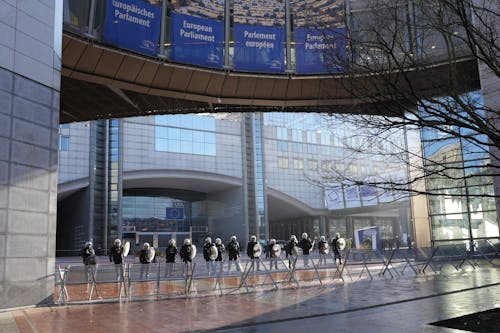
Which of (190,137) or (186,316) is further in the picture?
(190,137)

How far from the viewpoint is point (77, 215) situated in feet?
205

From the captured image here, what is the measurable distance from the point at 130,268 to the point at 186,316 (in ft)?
13.9

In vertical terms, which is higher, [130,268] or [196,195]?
[196,195]

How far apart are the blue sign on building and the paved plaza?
62.7 metres

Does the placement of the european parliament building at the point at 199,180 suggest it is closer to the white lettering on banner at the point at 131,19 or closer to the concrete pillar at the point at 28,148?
the white lettering on banner at the point at 131,19

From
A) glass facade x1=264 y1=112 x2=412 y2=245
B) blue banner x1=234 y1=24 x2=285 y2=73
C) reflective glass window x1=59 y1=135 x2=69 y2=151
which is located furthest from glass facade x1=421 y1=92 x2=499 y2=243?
glass facade x1=264 y1=112 x2=412 y2=245

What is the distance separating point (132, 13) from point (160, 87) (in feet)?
9.02

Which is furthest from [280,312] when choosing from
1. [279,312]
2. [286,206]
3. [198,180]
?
[286,206]

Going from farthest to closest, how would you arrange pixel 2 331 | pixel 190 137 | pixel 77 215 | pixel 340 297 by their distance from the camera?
pixel 190 137 < pixel 77 215 < pixel 340 297 < pixel 2 331

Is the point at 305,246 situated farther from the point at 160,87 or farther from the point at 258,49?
the point at 160,87

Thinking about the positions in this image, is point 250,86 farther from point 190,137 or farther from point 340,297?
point 190,137

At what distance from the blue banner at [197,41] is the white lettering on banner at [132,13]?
101 cm

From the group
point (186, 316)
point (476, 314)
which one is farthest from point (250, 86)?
point (476, 314)

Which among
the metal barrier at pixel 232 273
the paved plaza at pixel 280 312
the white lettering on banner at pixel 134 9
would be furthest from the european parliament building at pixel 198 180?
the paved plaza at pixel 280 312
